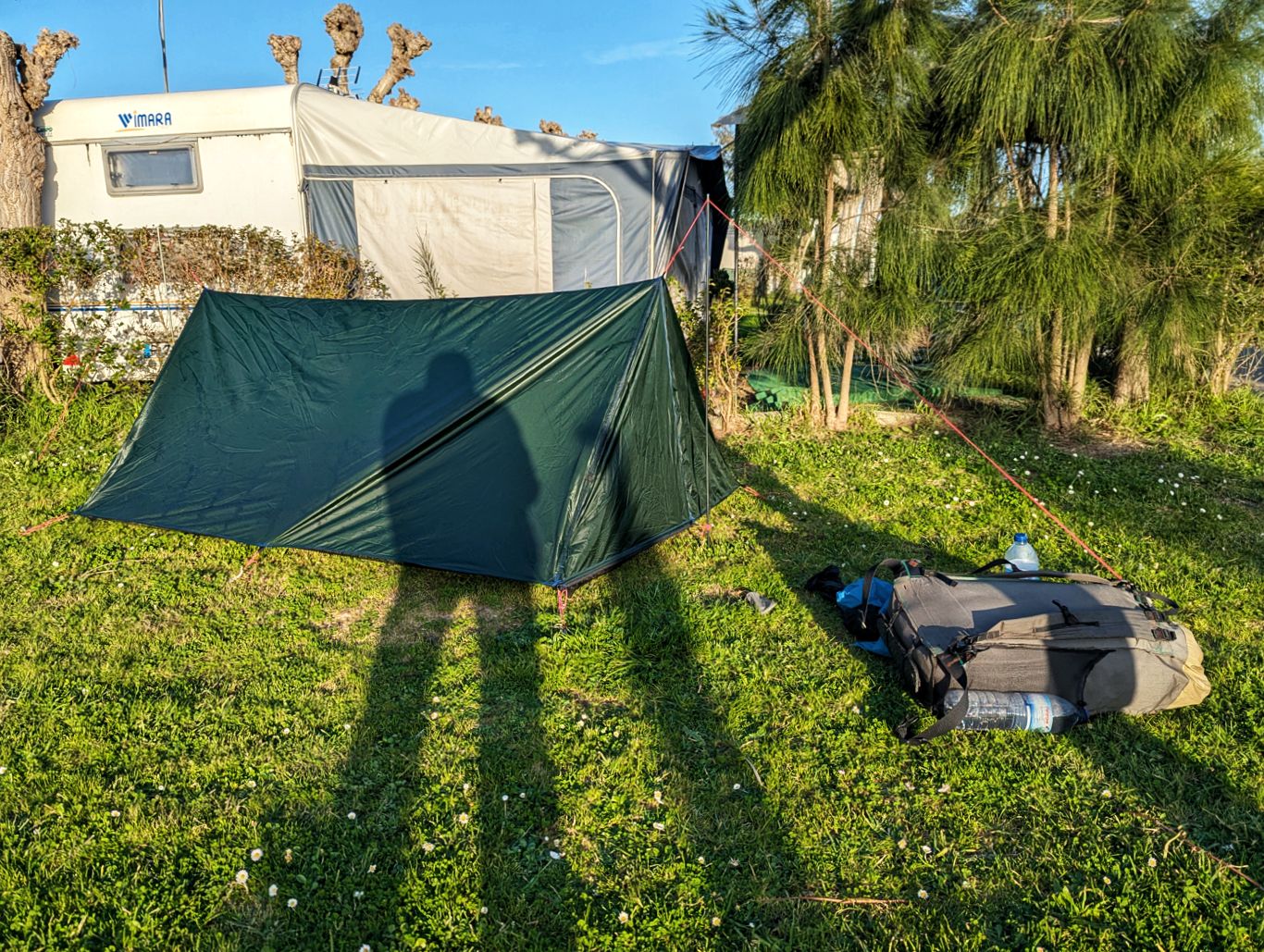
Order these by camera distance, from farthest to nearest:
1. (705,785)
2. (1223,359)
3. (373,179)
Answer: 1. (373,179)
2. (1223,359)
3. (705,785)

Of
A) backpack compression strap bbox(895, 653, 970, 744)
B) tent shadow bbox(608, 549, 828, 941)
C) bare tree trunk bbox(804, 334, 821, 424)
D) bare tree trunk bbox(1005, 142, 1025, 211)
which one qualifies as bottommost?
tent shadow bbox(608, 549, 828, 941)

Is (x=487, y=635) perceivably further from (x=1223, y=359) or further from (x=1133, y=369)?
(x=1223, y=359)

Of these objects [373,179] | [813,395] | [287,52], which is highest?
[287,52]

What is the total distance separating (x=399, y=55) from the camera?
10.9 metres

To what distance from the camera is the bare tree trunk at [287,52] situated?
982cm

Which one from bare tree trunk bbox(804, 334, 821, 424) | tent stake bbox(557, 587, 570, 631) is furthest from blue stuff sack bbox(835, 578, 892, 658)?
bare tree trunk bbox(804, 334, 821, 424)

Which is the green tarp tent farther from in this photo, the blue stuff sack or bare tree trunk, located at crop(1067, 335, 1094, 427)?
bare tree trunk, located at crop(1067, 335, 1094, 427)

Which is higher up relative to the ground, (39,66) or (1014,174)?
(39,66)

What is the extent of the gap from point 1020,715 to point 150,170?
8.44 m

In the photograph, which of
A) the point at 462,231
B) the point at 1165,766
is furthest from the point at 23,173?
the point at 1165,766

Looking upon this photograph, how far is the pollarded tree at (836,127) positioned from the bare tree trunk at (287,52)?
590 centimetres

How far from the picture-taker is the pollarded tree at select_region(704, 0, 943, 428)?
20.0 feet

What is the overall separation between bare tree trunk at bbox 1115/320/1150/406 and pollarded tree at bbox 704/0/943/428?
2016 millimetres

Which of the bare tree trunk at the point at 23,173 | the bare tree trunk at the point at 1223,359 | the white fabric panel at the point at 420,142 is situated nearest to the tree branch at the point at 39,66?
the bare tree trunk at the point at 23,173
